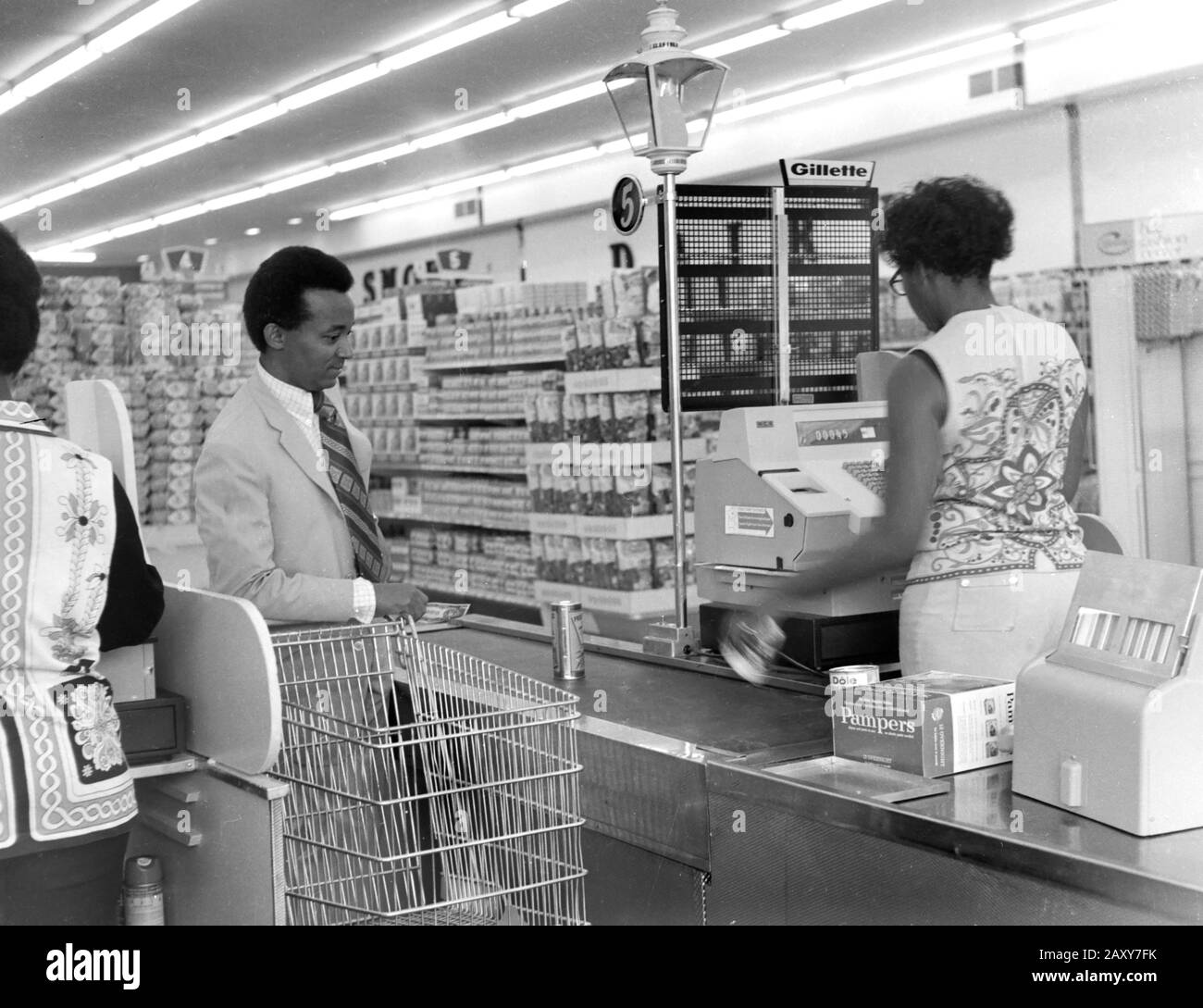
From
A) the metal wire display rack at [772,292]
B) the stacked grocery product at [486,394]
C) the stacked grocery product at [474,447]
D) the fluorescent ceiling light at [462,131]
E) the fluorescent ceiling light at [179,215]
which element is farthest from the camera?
the fluorescent ceiling light at [462,131]

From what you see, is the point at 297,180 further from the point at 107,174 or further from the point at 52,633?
the point at 52,633

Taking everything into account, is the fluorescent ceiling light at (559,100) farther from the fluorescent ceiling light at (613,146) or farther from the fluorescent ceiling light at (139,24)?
the fluorescent ceiling light at (139,24)

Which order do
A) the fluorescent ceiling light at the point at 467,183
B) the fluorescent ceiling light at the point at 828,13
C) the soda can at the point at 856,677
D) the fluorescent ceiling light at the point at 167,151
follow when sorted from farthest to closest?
the fluorescent ceiling light at the point at 467,183
the fluorescent ceiling light at the point at 167,151
the fluorescent ceiling light at the point at 828,13
the soda can at the point at 856,677

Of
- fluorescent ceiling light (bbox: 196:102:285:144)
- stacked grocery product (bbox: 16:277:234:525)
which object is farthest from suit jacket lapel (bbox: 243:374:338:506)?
fluorescent ceiling light (bbox: 196:102:285:144)

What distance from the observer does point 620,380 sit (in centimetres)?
710

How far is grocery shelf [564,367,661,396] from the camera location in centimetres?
705

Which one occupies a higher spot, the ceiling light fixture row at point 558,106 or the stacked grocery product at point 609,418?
the ceiling light fixture row at point 558,106

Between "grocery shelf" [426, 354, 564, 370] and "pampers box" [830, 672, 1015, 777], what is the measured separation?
231 inches

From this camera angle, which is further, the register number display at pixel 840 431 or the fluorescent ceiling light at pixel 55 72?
the fluorescent ceiling light at pixel 55 72

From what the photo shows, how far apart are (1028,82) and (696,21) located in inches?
95.6

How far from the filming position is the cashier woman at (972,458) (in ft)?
7.21

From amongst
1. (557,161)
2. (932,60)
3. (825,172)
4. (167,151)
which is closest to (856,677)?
(825,172)

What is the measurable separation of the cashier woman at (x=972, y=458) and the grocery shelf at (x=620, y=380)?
4627 mm

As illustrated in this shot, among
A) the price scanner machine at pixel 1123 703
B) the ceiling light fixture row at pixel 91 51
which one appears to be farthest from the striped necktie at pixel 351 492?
the ceiling light fixture row at pixel 91 51
